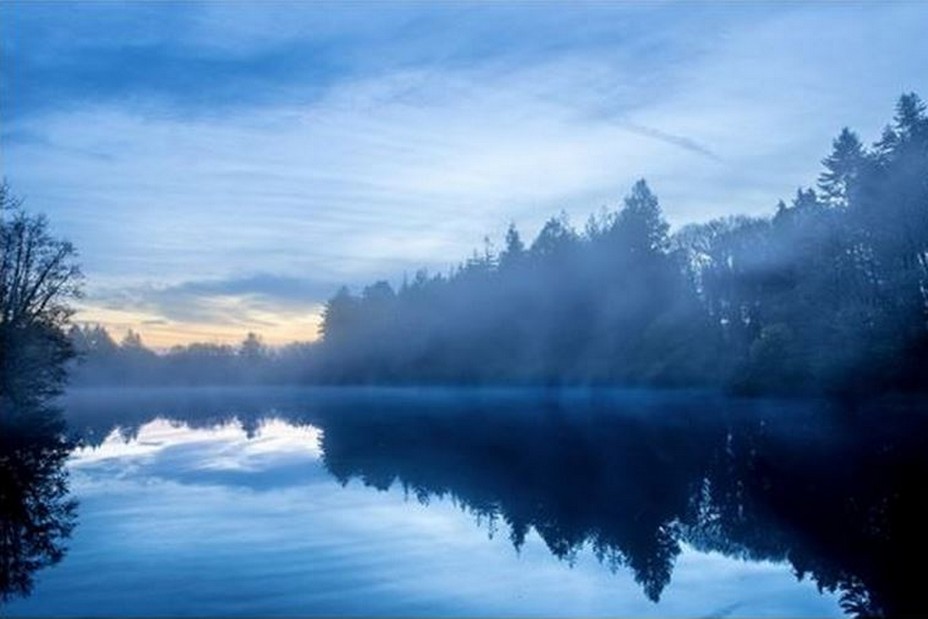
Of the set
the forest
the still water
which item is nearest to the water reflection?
the still water

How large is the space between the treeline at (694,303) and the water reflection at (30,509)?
50.6m

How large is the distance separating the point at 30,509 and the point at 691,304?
83.2 metres

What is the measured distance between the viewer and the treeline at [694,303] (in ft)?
187

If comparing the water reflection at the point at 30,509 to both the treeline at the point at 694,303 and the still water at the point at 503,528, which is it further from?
the treeline at the point at 694,303

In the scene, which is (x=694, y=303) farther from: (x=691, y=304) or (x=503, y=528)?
(x=503, y=528)

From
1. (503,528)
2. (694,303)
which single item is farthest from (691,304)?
(503,528)

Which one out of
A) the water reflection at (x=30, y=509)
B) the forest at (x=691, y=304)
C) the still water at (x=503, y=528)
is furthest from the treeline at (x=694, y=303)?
the water reflection at (x=30, y=509)

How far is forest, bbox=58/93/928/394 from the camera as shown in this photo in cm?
5703

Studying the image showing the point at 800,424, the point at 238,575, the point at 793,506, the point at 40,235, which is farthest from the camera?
the point at 40,235

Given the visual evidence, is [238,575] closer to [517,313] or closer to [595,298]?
[595,298]

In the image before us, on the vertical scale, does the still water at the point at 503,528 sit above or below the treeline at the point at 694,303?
below

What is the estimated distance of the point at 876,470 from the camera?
25344 mm

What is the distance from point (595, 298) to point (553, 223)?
2060cm

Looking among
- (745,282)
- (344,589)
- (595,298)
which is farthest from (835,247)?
(344,589)
